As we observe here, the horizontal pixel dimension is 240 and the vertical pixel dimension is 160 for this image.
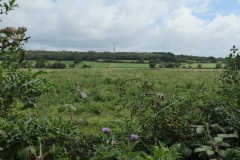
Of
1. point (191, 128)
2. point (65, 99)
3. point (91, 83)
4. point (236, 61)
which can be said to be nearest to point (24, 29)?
point (191, 128)

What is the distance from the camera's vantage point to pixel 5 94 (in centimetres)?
204

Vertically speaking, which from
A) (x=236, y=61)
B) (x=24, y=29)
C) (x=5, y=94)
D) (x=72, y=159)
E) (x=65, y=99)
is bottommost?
(x=65, y=99)

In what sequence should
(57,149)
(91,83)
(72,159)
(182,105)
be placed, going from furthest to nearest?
(91,83)
(182,105)
(72,159)
(57,149)

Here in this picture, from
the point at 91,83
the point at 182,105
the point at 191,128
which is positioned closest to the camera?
the point at 191,128

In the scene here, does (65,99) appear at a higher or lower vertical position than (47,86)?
lower

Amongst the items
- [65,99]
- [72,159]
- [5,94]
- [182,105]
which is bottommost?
[65,99]

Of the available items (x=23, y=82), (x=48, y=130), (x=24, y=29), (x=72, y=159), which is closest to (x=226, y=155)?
(x=72, y=159)

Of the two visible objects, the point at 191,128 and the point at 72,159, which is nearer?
the point at 72,159

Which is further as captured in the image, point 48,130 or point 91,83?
point 91,83

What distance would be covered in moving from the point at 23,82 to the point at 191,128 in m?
1.42

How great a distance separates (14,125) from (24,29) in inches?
30.1

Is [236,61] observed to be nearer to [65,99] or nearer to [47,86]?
[47,86]

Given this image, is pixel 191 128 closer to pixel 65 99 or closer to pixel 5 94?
pixel 5 94

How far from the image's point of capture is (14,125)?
2.19 metres
